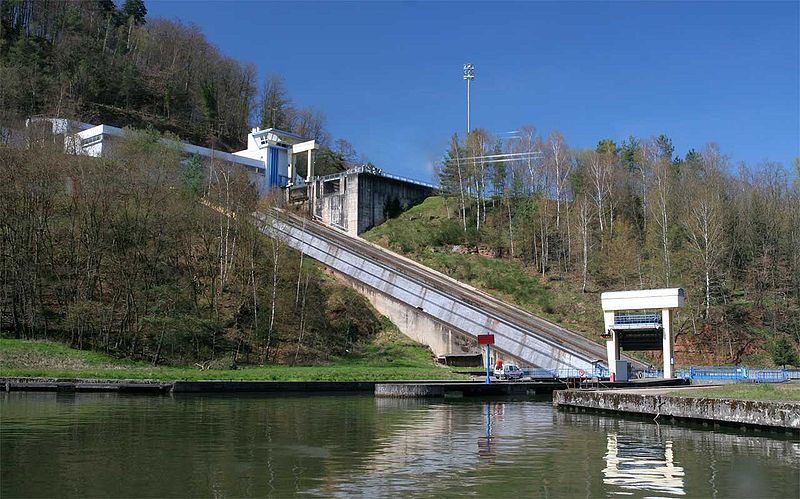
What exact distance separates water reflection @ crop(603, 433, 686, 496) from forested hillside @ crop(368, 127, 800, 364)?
39.7 meters

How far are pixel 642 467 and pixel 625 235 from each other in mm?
55786

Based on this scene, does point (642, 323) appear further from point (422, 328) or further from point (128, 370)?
point (128, 370)

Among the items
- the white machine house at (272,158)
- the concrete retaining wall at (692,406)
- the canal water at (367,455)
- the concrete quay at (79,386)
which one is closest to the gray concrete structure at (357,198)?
the white machine house at (272,158)

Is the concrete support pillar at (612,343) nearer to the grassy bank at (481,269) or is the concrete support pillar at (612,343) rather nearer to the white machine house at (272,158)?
the grassy bank at (481,269)

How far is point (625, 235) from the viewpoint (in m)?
67.7

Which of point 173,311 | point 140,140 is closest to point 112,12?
point 140,140

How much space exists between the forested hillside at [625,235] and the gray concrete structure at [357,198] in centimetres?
307

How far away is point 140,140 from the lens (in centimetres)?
6288

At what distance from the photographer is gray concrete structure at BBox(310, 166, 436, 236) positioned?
263 feet

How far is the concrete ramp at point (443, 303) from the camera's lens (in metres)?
Result: 47.1

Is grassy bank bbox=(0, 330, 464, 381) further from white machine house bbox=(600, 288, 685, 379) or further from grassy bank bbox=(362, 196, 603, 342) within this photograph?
grassy bank bbox=(362, 196, 603, 342)

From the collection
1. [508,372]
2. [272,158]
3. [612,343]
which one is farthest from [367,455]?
[272,158]

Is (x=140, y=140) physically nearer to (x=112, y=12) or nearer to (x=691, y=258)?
(x=691, y=258)

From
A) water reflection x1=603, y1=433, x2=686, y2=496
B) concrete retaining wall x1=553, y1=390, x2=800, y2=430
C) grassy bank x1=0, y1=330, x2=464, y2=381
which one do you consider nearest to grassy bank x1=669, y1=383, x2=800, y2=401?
concrete retaining wall x1=553, y1=390, x2=800, y2=430
